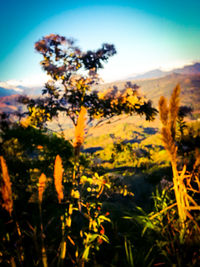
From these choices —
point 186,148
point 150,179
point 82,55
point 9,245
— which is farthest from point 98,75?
point 150,179

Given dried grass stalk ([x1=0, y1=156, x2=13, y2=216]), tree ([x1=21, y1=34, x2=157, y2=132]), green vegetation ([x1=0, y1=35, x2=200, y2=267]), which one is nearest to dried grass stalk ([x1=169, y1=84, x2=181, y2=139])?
green vegetation ([x1=0, y1=35, x2=200, y2=267])

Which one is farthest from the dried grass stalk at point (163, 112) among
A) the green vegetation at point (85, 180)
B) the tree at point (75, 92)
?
the tree at point (75, 92)

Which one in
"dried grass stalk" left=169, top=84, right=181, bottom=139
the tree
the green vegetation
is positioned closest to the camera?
"dried grass stalk" left=169, top=84, right=181, bottom=139

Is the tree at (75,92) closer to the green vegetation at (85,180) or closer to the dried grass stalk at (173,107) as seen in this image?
the green vegetation at (85,180)

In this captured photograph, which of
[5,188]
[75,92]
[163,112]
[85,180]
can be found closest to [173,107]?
[163,112]

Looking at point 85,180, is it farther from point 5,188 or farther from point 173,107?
point 173,107

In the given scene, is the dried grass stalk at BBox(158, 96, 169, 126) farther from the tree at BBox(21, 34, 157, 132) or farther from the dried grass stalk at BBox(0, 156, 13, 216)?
the tree at BBox(21, 34, 157, 132)

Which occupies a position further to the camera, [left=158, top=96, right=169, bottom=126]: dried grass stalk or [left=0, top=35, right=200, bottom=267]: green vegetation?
[left=0, top=35, right=200, bottom=267]: green vegetation

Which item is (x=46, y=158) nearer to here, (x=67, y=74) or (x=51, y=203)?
(x=51, y=203)

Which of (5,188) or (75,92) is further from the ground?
(75,92)

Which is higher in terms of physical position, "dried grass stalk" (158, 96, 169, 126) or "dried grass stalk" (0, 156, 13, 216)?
"dried grass stalk" (158, 96, 169, 126)

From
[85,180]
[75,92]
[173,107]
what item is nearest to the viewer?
[173,107]

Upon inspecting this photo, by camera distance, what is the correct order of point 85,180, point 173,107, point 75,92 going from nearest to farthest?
1. point 173,107
2. point 85,180
3. point 75,92

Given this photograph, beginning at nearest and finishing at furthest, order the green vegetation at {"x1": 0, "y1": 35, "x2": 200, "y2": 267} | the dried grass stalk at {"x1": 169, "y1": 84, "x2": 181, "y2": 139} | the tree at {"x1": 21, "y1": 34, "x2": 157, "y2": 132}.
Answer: the dried grass stalk at {"x1": 169, "y1": 84, "x2": 181, "y2": 139} → the green vegetation at {"x1": 0, "y1": 35, "x2": 200, "y2": 267} → the tree at {"x1": 21, "y1": 34, "x2": 157, "y2": 132}
